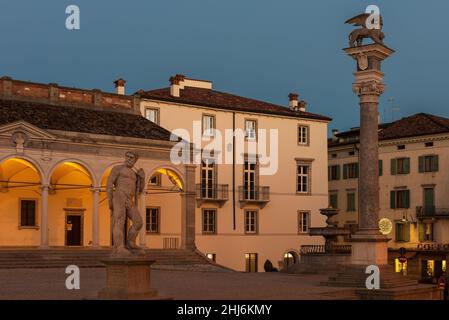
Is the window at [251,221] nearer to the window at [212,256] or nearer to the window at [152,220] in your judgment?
the window at [212,256]

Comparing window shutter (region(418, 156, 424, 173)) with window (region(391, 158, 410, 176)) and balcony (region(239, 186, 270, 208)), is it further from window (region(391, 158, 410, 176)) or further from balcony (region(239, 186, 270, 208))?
balcony (region(239, 186, 270, 208))

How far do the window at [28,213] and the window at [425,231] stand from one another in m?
27.7

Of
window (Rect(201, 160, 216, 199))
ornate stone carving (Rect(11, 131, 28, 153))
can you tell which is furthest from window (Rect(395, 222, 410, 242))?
ornate stone carving (Rect(11, 131, 28, 153))

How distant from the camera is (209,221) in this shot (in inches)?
1842

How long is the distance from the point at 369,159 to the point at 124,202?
8959mm

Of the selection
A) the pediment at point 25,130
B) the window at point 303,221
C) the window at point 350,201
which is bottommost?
the window at point 303,221

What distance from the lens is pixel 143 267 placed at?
1694cm

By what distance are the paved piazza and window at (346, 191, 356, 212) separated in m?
31.5

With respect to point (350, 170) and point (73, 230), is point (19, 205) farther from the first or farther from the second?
point (350, 170)

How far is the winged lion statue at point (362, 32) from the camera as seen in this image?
78.3 feet

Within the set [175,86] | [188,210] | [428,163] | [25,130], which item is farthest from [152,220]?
[428,163]

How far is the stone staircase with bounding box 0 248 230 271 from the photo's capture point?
32.5 metres

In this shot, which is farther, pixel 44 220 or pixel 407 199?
pixel 407 199

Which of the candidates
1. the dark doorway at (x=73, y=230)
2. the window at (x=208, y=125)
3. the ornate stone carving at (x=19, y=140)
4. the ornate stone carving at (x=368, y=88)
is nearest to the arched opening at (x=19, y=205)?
the dark doorway at (x=73, y=230)
